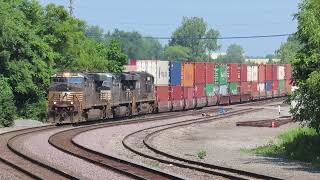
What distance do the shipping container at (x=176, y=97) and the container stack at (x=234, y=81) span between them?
1084 cm

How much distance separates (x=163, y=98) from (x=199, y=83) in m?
6.44

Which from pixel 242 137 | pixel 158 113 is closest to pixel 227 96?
pixel 158 113

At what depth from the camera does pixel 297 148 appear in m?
23.8

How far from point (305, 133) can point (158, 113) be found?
24141 mm

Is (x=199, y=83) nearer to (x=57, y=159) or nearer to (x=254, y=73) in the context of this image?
(x=254, y=73)

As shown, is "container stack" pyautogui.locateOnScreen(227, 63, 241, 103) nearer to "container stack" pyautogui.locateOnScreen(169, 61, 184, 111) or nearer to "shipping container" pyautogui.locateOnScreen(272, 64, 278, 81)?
"shipping container" pyautogui.locateOnScreen(272, 64, 278, 81)

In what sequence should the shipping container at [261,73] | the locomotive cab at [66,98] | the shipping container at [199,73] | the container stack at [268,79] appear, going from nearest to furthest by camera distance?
the locomotive cab at [66,98] → the shipping container at [199,73] → the shipping container at [261,73] → the container stack at [268,79]

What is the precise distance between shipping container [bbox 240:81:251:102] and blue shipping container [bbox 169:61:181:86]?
47.7 ft

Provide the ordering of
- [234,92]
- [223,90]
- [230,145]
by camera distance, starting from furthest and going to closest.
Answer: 1. [234,92]
2. [223,90]
3. [230,145]

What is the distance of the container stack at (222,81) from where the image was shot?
6003cm

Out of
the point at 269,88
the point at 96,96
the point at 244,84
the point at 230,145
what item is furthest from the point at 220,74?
the point at 230,145

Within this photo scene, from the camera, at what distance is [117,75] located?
43375 mm

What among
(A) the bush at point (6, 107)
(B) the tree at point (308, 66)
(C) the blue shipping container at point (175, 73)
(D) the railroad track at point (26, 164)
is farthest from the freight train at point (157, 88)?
(D) the railroad track at point (26, 164)

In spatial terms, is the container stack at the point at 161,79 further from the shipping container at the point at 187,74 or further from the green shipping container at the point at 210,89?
the green shipping container at the point at 210,89
